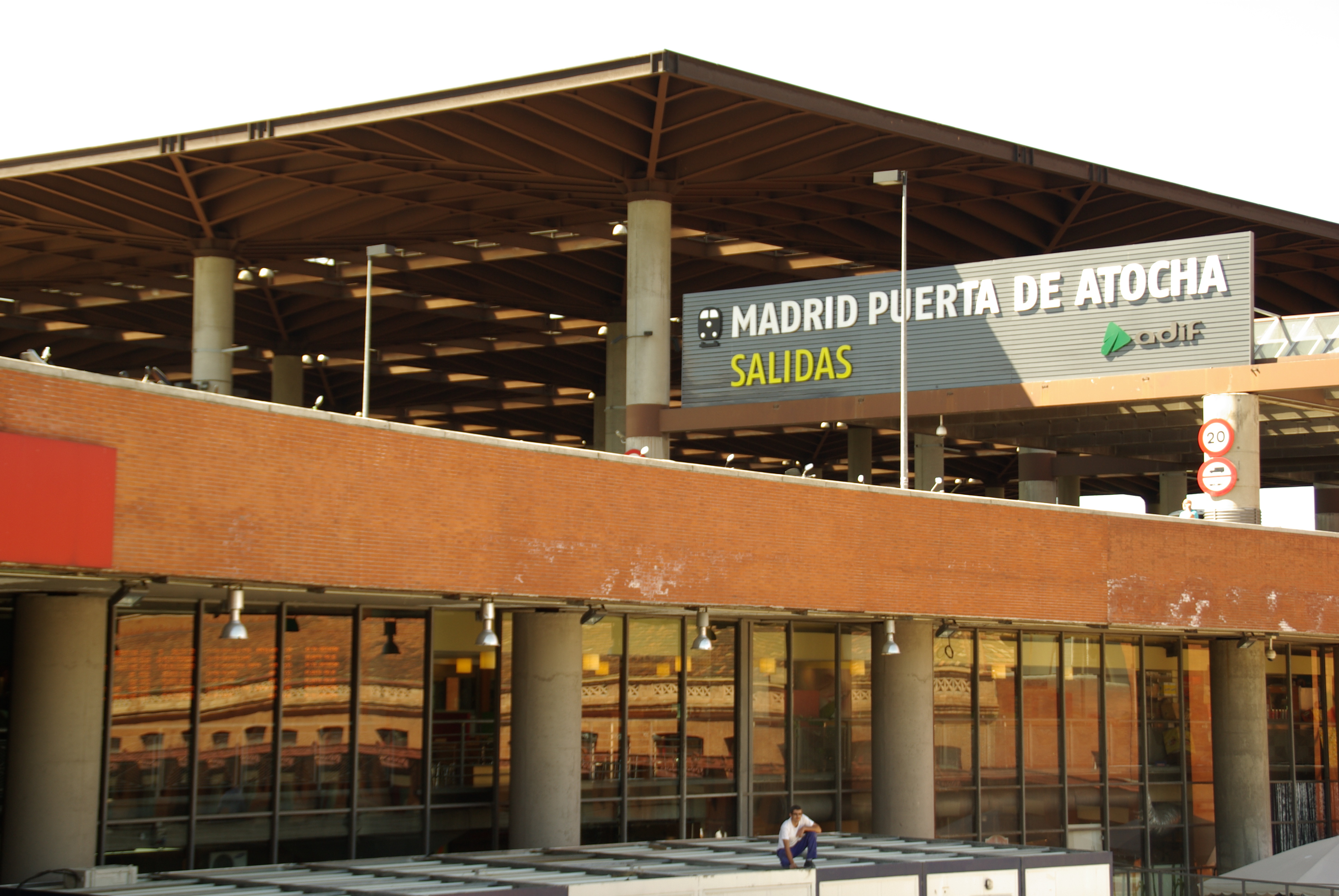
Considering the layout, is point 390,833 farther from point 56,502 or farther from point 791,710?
point 56,502

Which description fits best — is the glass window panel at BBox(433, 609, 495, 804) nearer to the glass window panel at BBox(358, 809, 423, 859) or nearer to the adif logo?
the glass window panel at BBox(358, 809, 423, 859)

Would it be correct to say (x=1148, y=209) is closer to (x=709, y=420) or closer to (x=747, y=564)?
(x=709, y=420)

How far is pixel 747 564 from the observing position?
2362 cm

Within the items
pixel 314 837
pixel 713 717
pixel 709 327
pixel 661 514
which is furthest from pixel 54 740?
pixel 709 327

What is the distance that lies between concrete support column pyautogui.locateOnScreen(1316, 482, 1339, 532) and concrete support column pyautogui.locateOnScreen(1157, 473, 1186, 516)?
479 centimetres

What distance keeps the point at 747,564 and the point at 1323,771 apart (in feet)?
74.0

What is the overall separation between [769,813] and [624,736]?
11.9 ft

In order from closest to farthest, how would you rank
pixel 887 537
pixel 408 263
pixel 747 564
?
1. pixel 747 564
2. pixel 887 537
3. pixel 408 263

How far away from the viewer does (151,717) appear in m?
22.1

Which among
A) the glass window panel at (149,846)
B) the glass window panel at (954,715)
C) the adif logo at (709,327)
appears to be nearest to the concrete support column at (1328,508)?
the adif logo at (709,327)

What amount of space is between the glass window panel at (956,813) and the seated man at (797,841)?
1092 cm

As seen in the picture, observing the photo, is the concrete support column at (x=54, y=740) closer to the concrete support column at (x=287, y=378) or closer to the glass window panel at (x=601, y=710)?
the glass window panel at (x=601, y=710)

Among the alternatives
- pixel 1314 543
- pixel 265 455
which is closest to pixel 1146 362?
pixel 1314 543

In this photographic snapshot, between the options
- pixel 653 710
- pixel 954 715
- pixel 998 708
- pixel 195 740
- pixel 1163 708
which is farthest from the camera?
Result: pixel 1163 708
